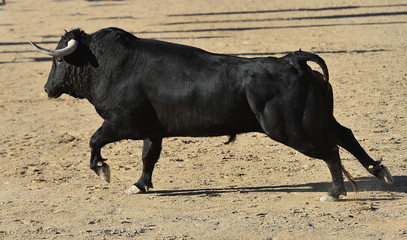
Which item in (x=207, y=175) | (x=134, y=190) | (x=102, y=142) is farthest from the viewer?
(x=207, y=175)

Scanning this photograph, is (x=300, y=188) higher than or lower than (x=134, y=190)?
higher

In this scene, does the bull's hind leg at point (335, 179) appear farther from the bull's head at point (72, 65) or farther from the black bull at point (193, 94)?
the bull's head at point (72, 65)

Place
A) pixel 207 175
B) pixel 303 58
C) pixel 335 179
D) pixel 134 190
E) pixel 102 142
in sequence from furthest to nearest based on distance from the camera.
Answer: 1. pixel 207 175
2. pixel 134 190
3. pixel 102 142
4. pixel 335 179
5. pixel 303 58

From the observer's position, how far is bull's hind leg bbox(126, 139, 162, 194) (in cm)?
834

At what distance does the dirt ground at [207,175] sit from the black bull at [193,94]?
44 centimetres

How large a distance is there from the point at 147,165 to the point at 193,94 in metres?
1.03

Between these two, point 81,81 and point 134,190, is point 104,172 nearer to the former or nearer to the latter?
point 134,190

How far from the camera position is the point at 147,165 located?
8398 millimetres

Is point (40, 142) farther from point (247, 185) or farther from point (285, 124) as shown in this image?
point (285, 124)

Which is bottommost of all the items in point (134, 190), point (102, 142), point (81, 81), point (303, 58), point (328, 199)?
point (134, 190)

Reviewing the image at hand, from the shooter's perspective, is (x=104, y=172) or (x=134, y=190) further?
(x=134, y=190)

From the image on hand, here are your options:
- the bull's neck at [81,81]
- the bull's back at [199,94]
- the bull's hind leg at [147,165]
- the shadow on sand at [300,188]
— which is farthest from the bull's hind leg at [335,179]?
the bull's neck at [81,81]

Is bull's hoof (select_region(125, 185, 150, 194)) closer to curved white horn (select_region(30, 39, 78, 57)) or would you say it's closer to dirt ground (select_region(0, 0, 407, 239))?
dirt ground (select_region(0, 0, 407, 239))

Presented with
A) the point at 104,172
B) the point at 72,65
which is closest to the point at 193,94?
the point at 104,172
